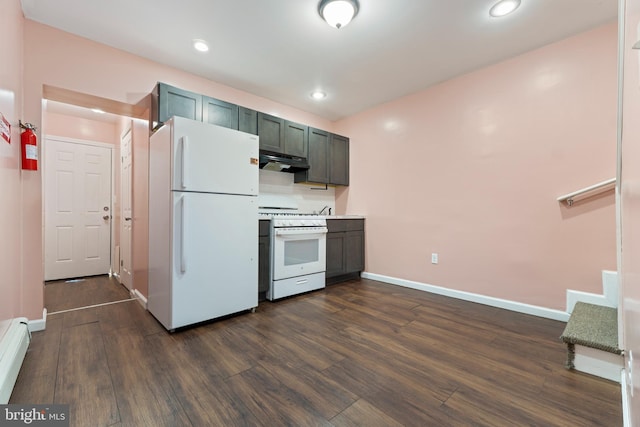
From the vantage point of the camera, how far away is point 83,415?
121cm

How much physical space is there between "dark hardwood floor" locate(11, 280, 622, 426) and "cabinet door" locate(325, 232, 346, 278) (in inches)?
42.9

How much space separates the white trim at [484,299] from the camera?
2.38 metres

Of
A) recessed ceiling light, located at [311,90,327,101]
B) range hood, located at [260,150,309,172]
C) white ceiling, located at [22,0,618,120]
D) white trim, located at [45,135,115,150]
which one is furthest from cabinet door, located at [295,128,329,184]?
white trim, located at [45,135,115,150]

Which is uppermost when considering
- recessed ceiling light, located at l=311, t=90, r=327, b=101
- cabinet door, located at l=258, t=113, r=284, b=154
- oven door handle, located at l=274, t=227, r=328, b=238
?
recessed ceiling light, located at l=311, t=90, r=327, b=101

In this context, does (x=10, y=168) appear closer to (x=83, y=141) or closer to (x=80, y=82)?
(x=80, y=82)

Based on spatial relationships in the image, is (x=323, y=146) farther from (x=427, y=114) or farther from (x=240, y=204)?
(x=240, y=204)

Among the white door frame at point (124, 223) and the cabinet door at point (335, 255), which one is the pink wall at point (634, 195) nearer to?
the cabinet door at point (335, 255)

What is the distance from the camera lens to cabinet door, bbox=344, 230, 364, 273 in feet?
12.1

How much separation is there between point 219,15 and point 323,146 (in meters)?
2.07

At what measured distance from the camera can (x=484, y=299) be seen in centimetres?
277

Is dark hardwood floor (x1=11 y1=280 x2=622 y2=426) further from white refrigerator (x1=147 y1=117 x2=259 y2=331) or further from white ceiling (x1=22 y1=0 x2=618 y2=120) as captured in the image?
white ceiling (x1=22 y1=0 x2=618 y2=120)

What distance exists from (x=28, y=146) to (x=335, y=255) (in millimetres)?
3059

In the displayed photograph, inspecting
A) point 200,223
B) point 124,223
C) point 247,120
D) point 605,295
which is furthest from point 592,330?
point 124,223

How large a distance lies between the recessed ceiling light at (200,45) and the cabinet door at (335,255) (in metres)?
2.42
